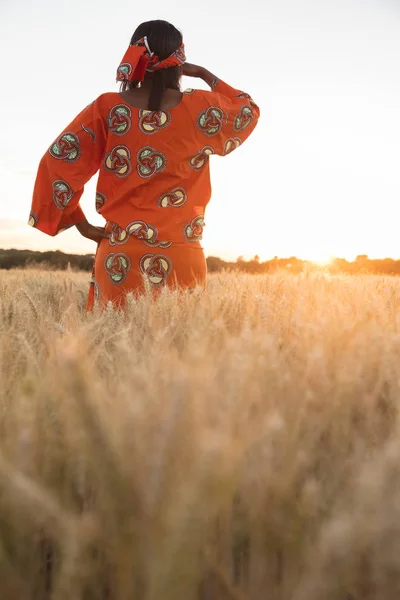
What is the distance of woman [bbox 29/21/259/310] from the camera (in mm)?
2350

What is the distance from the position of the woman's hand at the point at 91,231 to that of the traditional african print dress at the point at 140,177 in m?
0.08

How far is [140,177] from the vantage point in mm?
2393

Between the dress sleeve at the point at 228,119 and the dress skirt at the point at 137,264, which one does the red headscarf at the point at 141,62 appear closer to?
the dress sleeve at the point at 228,119

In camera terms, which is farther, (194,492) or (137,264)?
(137,264)

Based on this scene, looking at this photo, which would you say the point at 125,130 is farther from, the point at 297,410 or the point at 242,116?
the point at 297,410

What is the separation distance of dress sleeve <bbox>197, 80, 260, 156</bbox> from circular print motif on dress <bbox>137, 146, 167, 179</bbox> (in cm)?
24

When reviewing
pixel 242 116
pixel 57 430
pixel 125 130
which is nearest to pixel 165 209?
pixel 125 130

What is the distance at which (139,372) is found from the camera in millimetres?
597

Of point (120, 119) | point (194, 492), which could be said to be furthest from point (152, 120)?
point (194, 492)

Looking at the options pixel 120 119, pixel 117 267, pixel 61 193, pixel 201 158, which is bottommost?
pixel 117 267

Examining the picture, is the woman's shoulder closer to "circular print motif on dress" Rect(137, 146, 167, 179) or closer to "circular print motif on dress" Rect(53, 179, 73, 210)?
"circular print motif on dress" Rect(137, 146, 167, 179)

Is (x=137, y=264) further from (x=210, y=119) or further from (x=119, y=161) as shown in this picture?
(x=210, y=119)

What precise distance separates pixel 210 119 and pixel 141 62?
1.28ft

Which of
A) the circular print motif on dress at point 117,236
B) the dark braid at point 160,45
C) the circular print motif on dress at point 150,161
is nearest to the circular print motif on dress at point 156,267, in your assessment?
the circular print motif on dress at point 117,236
